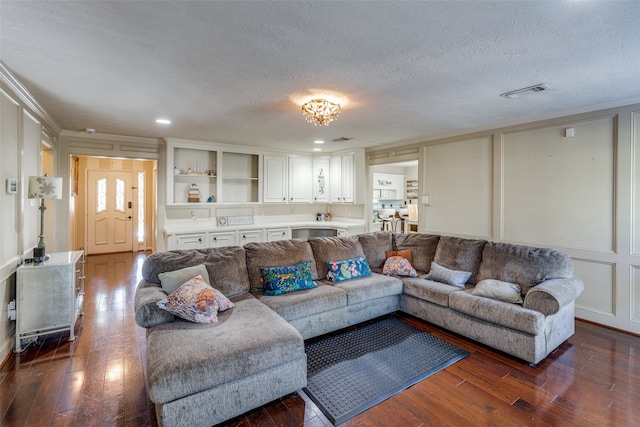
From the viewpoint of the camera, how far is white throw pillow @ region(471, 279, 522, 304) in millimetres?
2801

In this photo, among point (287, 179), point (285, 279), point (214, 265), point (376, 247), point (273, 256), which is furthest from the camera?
point (287, 179)

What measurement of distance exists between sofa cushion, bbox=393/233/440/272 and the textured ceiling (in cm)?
157

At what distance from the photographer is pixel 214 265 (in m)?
2.91

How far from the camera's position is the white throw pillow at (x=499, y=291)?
2.80 metres

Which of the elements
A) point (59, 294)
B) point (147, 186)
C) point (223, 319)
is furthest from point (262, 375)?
point (147, 186)

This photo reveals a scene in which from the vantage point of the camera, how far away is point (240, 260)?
10.1 feet

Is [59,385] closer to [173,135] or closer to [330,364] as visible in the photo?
[330,364]

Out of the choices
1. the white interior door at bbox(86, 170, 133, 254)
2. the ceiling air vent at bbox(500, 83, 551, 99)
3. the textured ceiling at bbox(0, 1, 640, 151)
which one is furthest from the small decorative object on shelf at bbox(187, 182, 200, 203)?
the ceiling air vent at bbox(500, 83, 551, 99)

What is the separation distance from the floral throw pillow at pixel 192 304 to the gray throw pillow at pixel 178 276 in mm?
185

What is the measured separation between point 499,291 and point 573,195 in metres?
1.67

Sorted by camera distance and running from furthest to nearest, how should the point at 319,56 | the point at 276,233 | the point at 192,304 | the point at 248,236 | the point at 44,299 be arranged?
the point at 276,233
the point at 248,236
the point at 44,299
the point at 192,304
the point at 319,56

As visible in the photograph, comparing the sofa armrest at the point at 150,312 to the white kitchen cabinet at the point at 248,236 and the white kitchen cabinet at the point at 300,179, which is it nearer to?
the white kitchen cabinet at the point at 248,236

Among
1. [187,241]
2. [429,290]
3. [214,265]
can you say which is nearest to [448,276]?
[429,290]

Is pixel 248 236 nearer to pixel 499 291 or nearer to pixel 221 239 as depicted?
pixel 221 239
